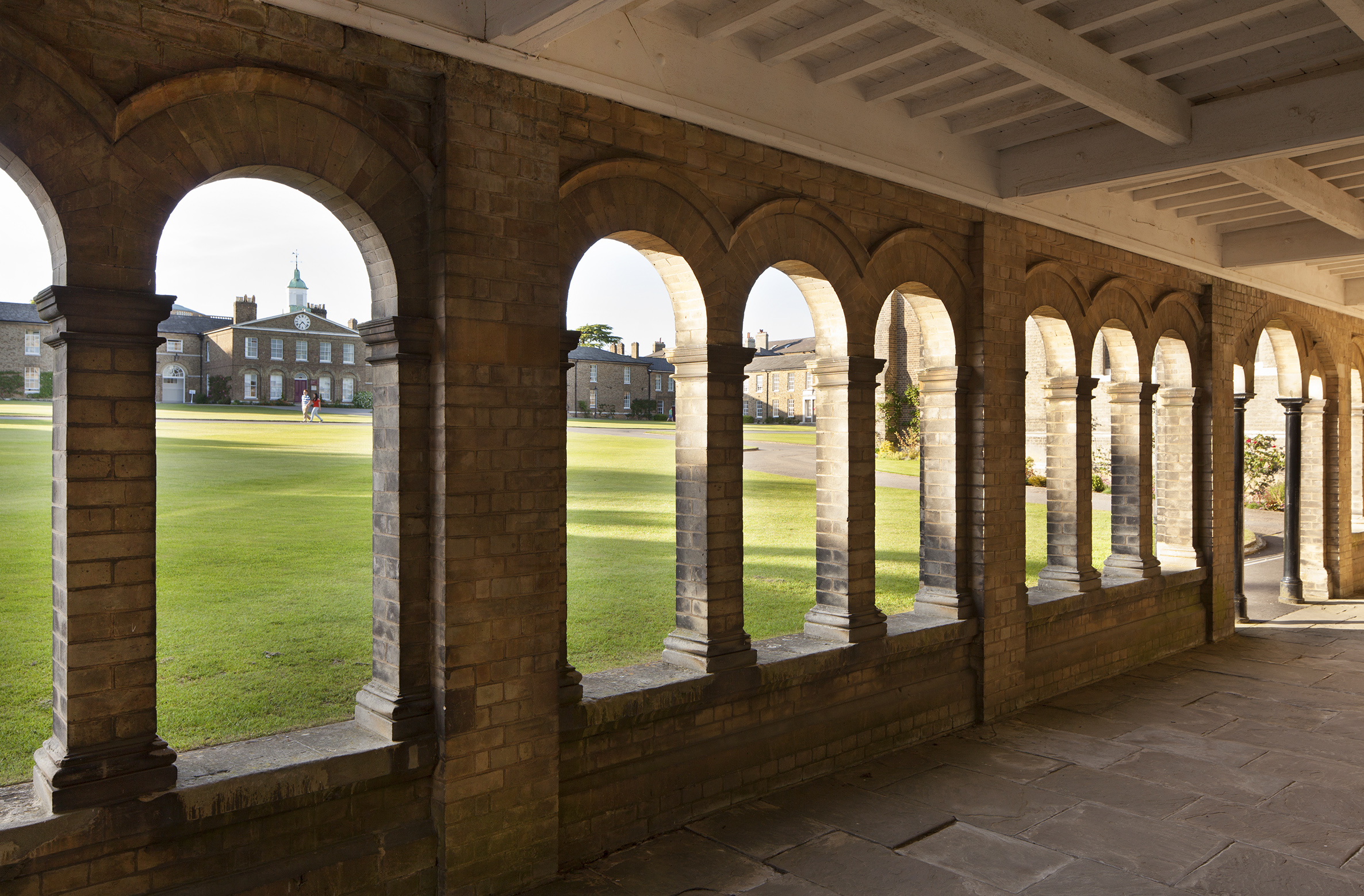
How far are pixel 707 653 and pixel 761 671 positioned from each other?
41cm

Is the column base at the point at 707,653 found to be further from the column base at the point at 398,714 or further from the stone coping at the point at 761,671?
the column base at the point at 398,714

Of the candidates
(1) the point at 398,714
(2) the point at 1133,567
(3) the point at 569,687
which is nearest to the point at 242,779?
(1) the point at 398,714

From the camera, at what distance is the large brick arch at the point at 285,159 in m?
3.28

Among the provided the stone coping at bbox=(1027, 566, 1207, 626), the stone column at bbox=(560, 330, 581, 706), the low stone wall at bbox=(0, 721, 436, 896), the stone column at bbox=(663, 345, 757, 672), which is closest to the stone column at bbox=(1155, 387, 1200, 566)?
the stone coping at bbox=(1027, 566, 1207, 626)

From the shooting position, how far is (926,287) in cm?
651

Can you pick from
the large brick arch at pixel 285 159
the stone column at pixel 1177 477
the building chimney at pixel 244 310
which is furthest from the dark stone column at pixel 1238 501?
the building chimney at pixel 244 310

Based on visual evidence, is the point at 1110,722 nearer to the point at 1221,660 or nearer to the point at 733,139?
the point at 1221,660

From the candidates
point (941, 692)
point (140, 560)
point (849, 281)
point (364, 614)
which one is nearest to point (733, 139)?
point (849, 281)

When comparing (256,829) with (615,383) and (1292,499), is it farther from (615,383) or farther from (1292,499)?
(615,383)

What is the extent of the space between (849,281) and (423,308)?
9.80ft

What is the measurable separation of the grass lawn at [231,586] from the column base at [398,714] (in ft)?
7.33

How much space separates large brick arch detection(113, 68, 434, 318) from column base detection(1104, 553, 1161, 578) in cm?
737

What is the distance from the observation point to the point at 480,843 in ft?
13.3

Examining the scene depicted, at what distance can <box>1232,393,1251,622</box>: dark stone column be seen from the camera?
1012cm
